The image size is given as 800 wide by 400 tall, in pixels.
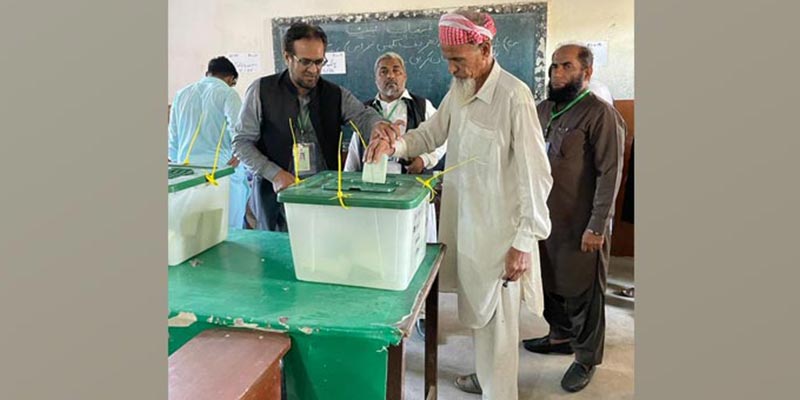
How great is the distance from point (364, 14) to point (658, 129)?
4.17 meters

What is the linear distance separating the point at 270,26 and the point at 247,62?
1.19 ft

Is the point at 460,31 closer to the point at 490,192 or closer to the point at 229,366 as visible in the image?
the point at 490,192

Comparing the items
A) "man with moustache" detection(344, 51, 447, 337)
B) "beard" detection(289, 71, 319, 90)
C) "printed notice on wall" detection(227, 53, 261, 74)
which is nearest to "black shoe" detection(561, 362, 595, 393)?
"man with moustache" detection(344, 51, 447, 337)

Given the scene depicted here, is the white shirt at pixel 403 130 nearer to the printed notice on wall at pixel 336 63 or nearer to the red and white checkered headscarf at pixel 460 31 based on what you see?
the red and white checkered headscarf at pixel 460 31

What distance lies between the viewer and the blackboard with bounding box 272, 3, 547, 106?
4.03m

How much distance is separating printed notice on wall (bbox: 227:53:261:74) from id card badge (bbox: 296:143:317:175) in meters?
2.55

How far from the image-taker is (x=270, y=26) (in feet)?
15.1

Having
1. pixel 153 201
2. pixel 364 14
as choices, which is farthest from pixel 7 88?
pixel 364 14

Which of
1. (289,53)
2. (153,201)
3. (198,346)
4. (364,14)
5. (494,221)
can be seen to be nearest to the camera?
(153,201)

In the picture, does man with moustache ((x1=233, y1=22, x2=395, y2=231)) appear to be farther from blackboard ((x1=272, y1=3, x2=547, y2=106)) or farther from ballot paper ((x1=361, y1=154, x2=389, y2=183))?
blackboard ((x1=272, y1=3, x2=547, y2=106))

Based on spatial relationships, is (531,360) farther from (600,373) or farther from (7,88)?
(7,88)

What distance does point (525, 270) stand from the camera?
183 centimetres

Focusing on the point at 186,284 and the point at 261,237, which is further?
the point at 261,237

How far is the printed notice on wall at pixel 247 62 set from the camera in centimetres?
468
